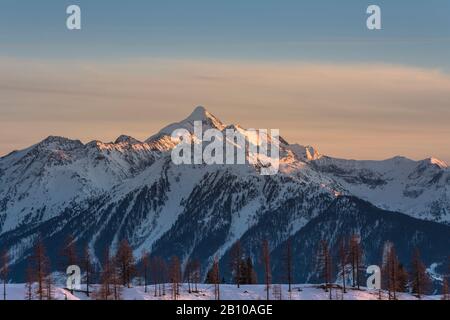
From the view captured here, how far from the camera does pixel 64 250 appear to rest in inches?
6801

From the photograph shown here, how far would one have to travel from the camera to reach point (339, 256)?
194625 mm

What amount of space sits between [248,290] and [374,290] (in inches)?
851

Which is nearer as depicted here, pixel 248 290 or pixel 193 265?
pixel 248 290
